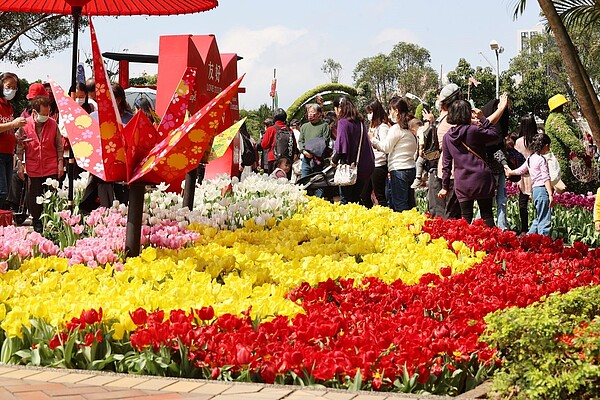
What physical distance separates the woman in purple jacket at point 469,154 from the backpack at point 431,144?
1.61m

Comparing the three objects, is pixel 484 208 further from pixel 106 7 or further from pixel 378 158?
pixel 106 7

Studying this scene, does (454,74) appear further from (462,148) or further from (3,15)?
(462,148)

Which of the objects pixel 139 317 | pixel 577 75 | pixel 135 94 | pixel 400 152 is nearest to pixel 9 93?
pixel 400 152

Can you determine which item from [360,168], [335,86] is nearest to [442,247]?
[360,168]

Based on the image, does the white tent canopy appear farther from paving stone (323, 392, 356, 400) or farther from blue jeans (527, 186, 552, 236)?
paving stone (323, 392, 356, 400)

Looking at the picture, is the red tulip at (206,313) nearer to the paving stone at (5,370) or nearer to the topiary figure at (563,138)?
the paving stone at (5,370)

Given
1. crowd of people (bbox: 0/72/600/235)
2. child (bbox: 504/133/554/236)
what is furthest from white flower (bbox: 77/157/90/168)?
child (bbox: 504/133/554/236)

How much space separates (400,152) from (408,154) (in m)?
0.10

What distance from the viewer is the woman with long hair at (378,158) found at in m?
11.1

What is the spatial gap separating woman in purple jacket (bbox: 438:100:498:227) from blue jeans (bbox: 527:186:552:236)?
149 centimetres

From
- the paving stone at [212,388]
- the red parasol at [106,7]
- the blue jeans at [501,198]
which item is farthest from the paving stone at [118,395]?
the blue jeans at [501,198]

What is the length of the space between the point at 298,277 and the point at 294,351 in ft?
6.49

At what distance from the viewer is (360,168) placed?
Result: 10.6 meters

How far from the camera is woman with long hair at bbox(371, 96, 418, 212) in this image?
10.6 m
